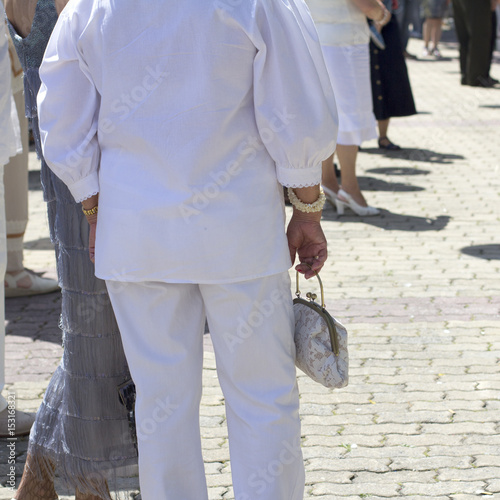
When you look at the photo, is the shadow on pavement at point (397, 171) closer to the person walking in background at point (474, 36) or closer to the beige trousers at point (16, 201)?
the person walking in background at point (474, 36)

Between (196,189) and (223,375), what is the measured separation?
0.55 metres

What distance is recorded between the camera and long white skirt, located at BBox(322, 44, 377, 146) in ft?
21.9

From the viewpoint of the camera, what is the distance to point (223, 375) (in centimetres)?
247

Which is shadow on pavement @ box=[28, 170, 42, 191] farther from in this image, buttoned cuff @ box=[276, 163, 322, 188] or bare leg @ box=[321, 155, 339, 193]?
buttoned cuff @ box=[276, 163, 322, 188]

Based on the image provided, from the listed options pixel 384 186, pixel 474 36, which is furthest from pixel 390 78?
pixel 474 36

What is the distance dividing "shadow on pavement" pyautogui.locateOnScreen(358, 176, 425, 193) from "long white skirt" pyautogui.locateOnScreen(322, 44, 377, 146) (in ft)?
4.74

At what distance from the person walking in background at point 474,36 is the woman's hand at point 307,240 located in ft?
34.6

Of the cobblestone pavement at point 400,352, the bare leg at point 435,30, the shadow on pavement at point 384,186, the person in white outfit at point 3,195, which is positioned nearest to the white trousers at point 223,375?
the cobblestone pavement at point 400,352

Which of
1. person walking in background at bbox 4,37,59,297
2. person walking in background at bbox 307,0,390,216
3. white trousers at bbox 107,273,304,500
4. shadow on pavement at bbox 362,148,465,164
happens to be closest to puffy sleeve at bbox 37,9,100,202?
white trousers at bbox 107,273,304,500

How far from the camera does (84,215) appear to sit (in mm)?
2773

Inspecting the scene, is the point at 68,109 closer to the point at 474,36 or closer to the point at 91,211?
the point at 91,211

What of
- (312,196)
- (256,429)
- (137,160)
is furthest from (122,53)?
(256,429)

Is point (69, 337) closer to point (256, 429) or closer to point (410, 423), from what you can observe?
point (256, 429)

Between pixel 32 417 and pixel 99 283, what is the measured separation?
44.9 inches
